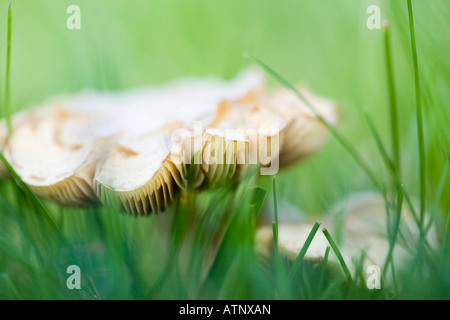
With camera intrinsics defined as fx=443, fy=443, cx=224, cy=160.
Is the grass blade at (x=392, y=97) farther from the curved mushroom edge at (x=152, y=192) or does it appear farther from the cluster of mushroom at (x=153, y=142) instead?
the curved mushroom edge at (x=152, y=192)

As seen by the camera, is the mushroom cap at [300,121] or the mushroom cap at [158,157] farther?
the mushroom cap at [300,121]

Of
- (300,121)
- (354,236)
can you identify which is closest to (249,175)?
(300,121)

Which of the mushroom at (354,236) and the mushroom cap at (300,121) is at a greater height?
the mushroom cap at (300,121)

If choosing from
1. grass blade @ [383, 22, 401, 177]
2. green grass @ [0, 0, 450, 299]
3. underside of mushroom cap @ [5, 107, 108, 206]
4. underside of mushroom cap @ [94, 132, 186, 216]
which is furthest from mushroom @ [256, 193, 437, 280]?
underside of mushroom cap @ [5, 107, 108, 206]

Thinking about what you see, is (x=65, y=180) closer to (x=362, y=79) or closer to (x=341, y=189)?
(x=341, y=189)

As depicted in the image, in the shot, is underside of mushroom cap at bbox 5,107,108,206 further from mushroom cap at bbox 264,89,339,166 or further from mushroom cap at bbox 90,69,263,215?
mushroom cap at bbox 264,89,339,166

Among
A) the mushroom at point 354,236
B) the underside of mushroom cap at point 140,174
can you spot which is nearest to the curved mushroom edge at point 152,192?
the underside of mushroom cap at point 140,174
